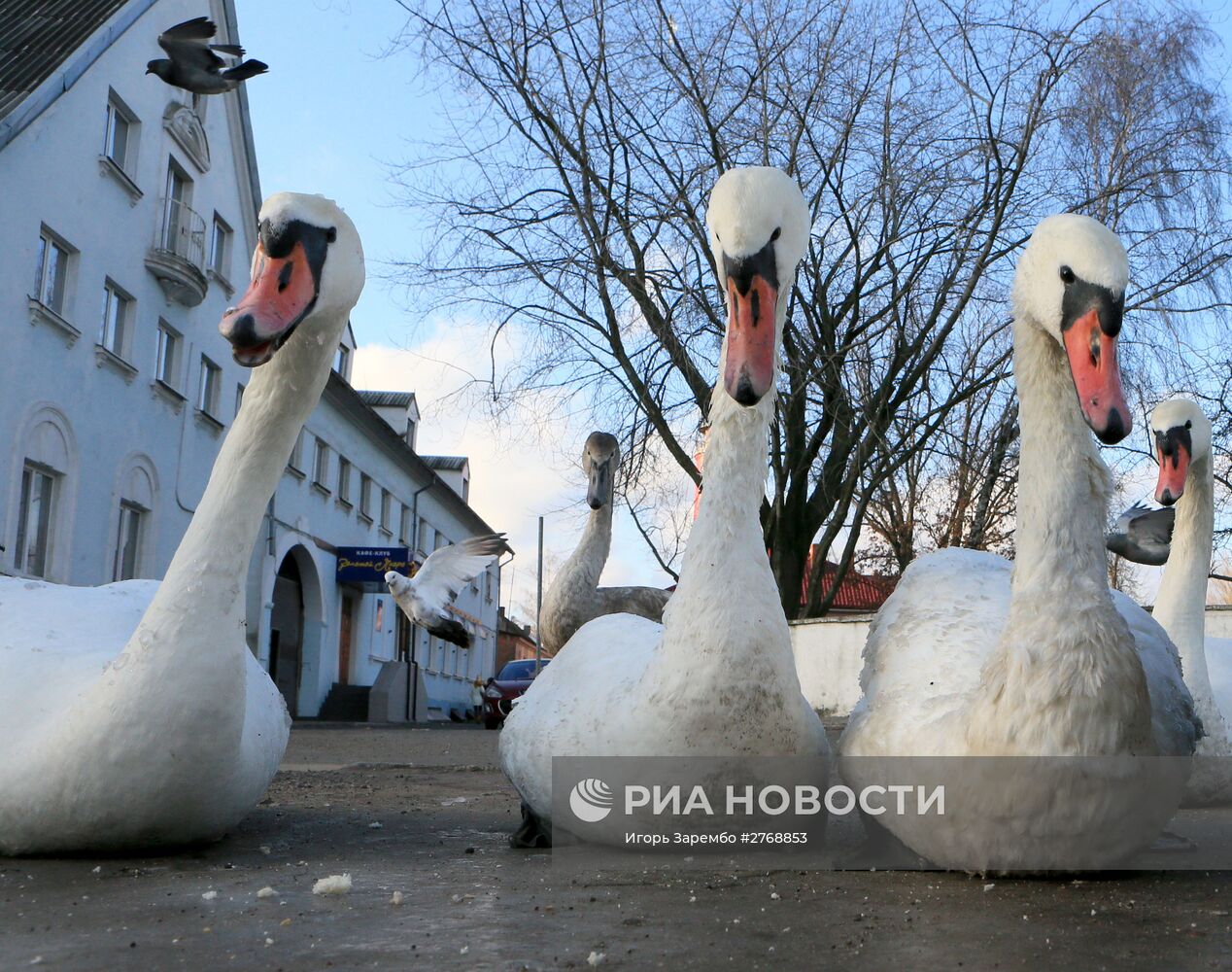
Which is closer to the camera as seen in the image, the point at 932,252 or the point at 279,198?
the point at 279,198

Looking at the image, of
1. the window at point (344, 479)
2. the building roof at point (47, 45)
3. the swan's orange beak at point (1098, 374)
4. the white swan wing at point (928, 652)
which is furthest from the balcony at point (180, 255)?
the swan's orange beak at point (1098, 374)

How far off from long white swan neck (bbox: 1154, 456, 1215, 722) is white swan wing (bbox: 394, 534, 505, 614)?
592 cm

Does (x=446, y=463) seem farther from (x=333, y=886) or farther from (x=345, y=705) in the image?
(x=333, y=886)

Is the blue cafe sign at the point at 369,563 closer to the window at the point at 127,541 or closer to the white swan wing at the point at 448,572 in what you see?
the window at the point at 127,541

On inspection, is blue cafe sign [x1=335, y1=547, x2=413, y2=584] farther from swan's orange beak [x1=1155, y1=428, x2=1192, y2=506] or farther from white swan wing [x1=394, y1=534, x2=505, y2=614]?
swan's orange beak [x1=1155, y1=428, x2=1192, y2=506]

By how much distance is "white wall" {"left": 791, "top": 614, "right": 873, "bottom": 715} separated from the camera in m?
15.8

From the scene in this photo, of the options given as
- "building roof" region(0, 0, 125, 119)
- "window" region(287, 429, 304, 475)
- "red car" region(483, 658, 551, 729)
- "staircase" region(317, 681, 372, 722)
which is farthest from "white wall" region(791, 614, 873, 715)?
"staircase" region(317, 681, 372, 722)

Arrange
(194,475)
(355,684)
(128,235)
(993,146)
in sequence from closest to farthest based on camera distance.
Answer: (993,146)
(128,235)
(194,475)
(355,684)

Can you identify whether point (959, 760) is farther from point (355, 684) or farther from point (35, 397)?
point (355, 684)

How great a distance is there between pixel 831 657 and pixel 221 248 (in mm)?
14795

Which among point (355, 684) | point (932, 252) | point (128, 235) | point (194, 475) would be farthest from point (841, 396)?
point (355, 684)

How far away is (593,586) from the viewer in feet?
23.6

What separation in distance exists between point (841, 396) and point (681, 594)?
10.4 metres

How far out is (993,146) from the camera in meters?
13.0
